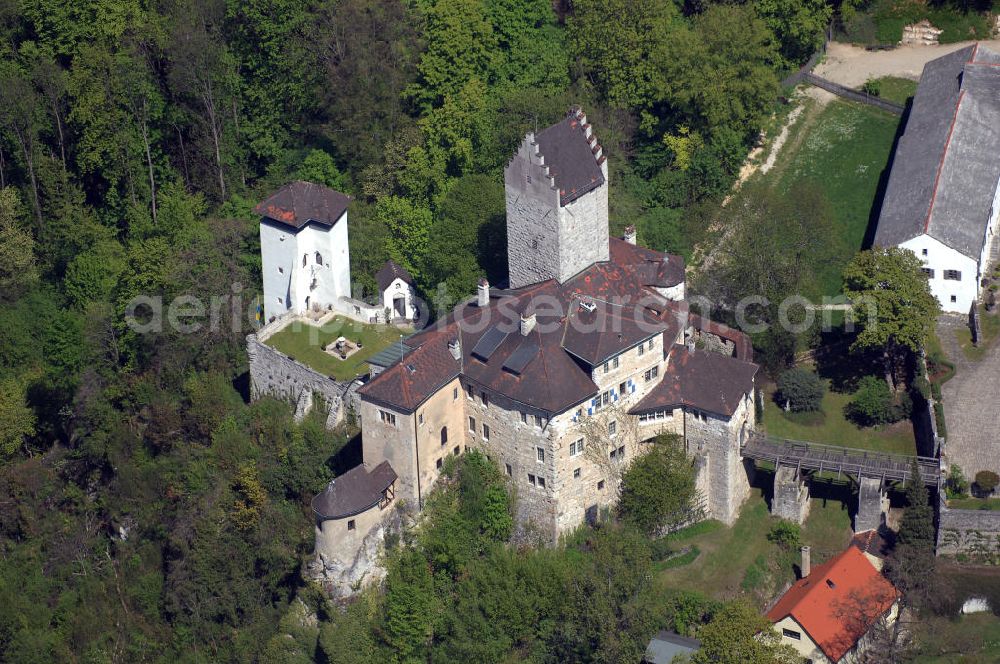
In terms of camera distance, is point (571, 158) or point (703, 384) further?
point (571, 158)

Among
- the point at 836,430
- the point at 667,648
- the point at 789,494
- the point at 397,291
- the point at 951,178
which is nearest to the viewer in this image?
the point at 667,648

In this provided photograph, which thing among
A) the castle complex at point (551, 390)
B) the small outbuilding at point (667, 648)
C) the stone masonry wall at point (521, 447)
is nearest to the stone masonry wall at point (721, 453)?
the castle complex at point (551, 390)

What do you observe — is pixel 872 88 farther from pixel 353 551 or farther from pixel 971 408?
pixel 353 551

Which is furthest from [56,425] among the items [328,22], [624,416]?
[624,416]

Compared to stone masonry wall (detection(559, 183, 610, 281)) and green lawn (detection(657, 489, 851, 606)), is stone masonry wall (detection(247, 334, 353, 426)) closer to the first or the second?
stone masonry wall (detection(559, 183, 610, 281))

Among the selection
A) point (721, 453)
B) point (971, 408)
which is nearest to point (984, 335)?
point (971, 408)

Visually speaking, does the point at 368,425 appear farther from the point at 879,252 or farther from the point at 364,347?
the point at 879,252

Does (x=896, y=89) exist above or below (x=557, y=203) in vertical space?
below
